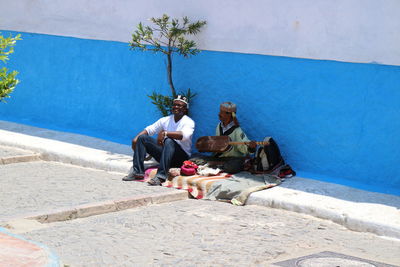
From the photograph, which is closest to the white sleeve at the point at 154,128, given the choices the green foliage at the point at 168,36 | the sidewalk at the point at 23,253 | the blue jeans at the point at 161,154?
the blue jeans at the point at 161,154

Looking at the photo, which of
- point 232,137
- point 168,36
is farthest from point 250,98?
point 168,36

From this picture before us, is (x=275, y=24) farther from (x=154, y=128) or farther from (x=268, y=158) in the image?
(x=154, y=128)

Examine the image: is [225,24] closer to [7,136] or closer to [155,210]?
[155,210]

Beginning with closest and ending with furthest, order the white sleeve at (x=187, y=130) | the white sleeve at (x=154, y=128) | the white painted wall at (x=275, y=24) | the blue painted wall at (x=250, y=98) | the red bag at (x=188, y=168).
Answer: the white painted wall at (x=275, y=24)
the blue painted wall at (x=250, y=98)
the red bag at (x=188, y=168)
the white sleeve at (x=187, y=130)
the white sleeve at (x=154, y=128)

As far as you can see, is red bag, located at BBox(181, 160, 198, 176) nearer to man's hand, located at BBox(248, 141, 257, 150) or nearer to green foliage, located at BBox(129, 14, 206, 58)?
man's hand, located at BBox(248, 141, 257, 150)

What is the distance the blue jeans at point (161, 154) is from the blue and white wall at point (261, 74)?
1.03m

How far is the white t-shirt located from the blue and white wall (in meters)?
0.70

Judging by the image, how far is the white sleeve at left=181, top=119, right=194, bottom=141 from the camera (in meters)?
9.34

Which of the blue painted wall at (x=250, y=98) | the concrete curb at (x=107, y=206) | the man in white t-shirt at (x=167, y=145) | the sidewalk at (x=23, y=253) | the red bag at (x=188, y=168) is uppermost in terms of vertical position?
the blue painted wall at (x=250, y=98)

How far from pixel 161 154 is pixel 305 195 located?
2.11 metres

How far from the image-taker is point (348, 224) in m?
7.41

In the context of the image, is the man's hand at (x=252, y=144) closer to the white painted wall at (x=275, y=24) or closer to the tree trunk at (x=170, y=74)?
the white painted wall at (x=275, y=24)

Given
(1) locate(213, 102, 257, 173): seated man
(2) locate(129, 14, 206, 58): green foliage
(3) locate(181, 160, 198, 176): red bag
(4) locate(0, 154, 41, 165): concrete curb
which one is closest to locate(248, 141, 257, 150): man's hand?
(1) locate(213, 102, 257, 173): seated man

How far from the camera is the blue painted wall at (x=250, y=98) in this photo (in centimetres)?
840
